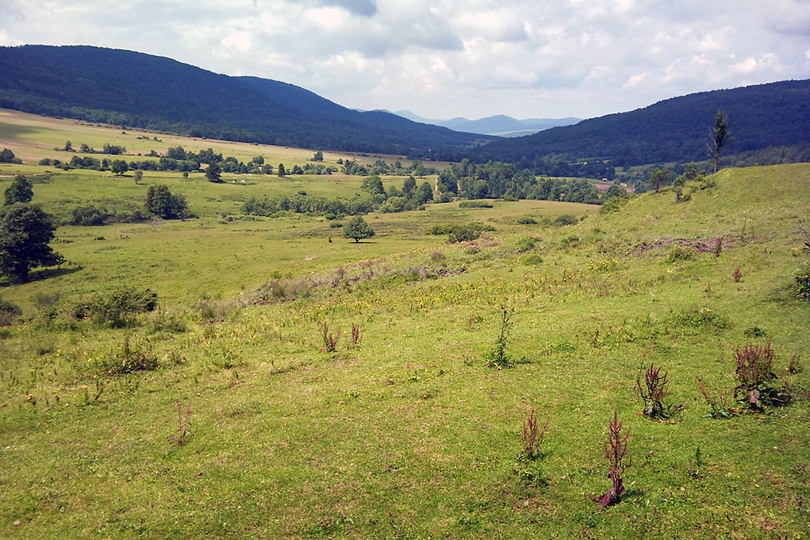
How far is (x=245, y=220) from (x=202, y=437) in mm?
132291

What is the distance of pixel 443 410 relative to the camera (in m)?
16.2

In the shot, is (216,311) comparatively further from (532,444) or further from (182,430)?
(532,444)

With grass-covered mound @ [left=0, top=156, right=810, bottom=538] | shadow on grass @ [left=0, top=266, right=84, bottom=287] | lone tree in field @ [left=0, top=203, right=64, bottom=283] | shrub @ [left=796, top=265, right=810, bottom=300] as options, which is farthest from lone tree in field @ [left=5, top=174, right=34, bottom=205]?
shrub @ [left=796, top=265, right=810, bottom=300]

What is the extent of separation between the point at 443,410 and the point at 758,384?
418 inches

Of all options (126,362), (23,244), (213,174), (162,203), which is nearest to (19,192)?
(162,203)

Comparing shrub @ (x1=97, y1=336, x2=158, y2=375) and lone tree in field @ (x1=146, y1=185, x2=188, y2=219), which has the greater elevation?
lone tree in field @ (x1=146, y1=185, x2=188, y2=219)

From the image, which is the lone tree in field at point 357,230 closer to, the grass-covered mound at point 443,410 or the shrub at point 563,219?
the shrub at point 563,219

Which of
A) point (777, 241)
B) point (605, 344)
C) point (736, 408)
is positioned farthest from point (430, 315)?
point (777, 241)

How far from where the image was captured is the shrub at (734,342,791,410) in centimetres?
1409

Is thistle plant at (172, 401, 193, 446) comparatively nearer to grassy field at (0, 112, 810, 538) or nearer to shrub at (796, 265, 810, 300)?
grassy field at (0, 112, 810, 538)

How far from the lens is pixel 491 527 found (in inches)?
423

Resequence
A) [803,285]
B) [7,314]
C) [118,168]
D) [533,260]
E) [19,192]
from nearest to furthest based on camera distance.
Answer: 1. [803,285]
2. [533,260]
3. [7,314]
4. [19,192]
5. [118,168]

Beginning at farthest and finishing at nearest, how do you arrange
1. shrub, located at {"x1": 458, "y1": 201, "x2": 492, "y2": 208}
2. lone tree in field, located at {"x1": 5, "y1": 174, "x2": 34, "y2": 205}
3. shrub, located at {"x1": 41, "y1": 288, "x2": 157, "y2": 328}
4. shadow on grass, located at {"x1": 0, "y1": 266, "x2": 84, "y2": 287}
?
shrub, located at {"x1": 458, "y1": 201, "x2": 492, "y2": 208}, lone tree in field, located at {"x1": 5, "y1": 174, "x2": 34, "y2": 205}, shadow on grass, located at {"x1": 0, "y1": 266, "x2": 84, "y2": 287}, shrub, located at {"x1": 41, "y1": 288, "x2": 157, "y2": 328}

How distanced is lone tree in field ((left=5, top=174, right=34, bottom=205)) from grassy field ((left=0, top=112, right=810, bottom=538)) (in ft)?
351
